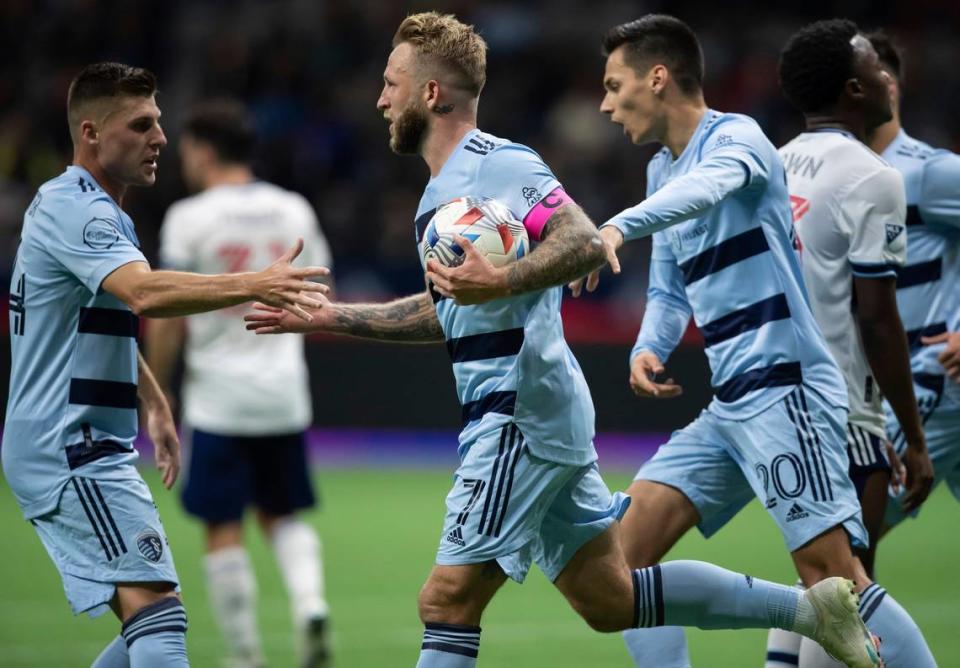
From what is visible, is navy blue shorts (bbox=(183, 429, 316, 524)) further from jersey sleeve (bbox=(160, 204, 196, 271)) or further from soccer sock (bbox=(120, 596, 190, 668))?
soccer sock (bbox=(120, 596, 190, 668))

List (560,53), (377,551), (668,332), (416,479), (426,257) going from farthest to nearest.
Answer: (560,53) < (416,479) < (377,551) < (668,332) < (426,257)

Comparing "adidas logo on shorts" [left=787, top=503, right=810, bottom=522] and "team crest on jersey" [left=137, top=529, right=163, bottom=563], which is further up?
"team crest on jersey" [left=137, top=529, right=163, bottom=563]

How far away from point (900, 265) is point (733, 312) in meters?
0.61

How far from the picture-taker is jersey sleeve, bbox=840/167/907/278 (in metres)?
5.02

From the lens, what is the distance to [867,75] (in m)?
5.26

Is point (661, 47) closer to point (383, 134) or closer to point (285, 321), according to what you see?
point (285, 321)

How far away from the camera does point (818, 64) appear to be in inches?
206

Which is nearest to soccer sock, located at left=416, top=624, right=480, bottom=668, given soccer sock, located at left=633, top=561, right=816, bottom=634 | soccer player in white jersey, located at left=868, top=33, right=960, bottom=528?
soccer sock, located at left=633, top=561, right=816, bottom=634

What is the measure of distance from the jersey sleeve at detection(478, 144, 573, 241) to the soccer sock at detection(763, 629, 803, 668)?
207 cm

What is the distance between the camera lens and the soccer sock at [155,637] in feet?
14.9

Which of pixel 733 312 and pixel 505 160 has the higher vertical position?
pixel 505 160

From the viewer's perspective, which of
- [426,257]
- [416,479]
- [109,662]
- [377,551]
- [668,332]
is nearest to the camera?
[426,257]

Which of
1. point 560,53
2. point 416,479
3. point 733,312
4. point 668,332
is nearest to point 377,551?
point 416,479

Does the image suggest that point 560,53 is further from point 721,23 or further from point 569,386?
point 569,386
